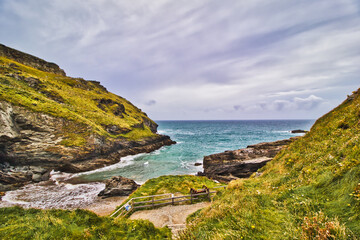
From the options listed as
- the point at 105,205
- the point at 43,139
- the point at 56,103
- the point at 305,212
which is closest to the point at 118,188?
the point at 105,205

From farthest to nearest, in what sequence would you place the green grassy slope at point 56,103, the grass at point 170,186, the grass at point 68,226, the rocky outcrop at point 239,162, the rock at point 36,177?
the green grassy slope at point 56,103 → the rock at point 36,177 → the rocky outcrop at point 239,162 → the grass at point 170,186 → the grass at point 68,226

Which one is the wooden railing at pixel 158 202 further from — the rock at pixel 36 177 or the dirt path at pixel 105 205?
the rock at pixel 36 177

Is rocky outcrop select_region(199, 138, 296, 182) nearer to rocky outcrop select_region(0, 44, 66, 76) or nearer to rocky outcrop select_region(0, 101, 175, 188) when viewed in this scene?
rocky outcrop select_region(0, 101, 175, 188)

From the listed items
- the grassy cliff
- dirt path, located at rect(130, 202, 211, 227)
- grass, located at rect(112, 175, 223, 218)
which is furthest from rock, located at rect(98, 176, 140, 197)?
the grassy cliff

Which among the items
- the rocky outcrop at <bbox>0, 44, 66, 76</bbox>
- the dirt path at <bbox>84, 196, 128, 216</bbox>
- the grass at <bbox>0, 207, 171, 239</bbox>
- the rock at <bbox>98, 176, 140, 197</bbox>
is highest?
the rocky outcrop at <bbox>0, 44, 66, 76</bbox>

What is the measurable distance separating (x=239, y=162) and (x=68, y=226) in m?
30.0

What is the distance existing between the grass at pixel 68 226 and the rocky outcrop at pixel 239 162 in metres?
23.2

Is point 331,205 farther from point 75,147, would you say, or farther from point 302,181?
point 75,147

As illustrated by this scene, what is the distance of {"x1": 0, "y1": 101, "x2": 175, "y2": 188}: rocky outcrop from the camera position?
31078 mm

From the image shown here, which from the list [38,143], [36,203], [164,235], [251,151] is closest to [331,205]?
[164,235]

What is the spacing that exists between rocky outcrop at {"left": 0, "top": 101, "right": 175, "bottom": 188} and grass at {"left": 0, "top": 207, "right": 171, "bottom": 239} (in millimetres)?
32389

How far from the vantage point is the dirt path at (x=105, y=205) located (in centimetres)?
2019

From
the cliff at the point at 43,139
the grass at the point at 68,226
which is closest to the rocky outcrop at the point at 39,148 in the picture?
the cliff at the point at 43,139

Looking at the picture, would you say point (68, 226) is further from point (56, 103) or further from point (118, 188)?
point (56, 103)
